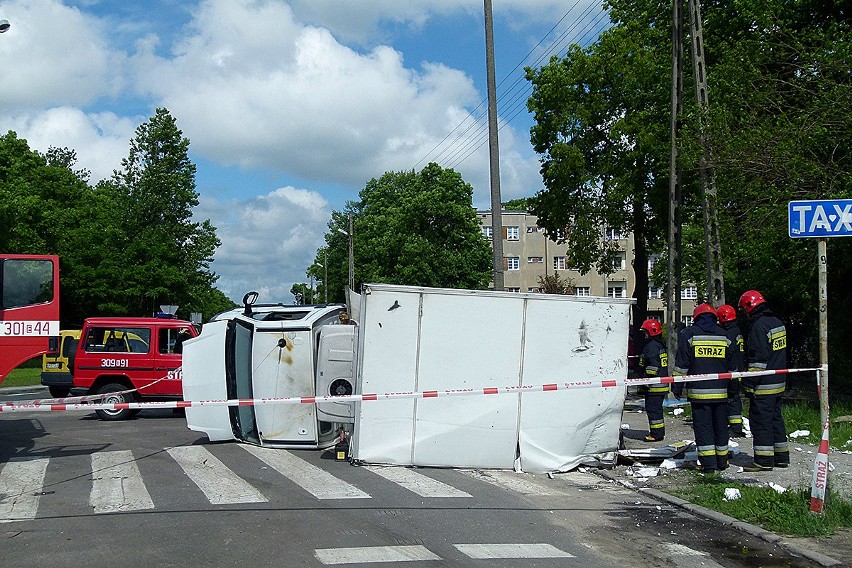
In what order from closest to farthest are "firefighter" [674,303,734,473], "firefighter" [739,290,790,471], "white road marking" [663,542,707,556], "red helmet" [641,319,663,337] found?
"white road marking" [663,542,707,556]
"firefighter" [674,303,734,473]
"firefighter" [739,290,790,471]
"red helmet" [641,319,663,337]

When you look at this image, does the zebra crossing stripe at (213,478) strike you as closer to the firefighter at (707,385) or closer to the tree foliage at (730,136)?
the firefighter at (707,385)

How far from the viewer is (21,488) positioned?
9.34m

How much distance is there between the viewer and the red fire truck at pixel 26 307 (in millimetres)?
11031

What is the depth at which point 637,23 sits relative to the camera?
29.5 metres

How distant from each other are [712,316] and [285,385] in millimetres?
5869

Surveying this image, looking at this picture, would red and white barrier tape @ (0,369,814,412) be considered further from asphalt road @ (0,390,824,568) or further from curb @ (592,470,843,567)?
curb @ (592,470,843,567)

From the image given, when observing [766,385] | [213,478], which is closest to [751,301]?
[766,385]

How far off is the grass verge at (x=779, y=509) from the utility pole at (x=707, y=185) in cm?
854

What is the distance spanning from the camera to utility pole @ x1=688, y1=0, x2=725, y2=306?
1683 cm

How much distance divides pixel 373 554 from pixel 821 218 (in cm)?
514

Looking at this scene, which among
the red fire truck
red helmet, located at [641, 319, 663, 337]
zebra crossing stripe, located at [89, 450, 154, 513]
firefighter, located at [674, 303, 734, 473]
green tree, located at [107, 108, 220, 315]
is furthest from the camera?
green tree, located at [107, 108, 220, 315]

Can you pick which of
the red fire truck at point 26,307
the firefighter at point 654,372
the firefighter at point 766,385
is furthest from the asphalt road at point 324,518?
the firefighter at point 654,372

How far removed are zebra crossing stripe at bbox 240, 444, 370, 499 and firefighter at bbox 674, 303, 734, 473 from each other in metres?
3.98

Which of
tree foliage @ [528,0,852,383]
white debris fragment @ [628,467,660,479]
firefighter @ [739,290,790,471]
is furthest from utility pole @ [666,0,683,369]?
white debris fragment @ [628,467,660,479]
